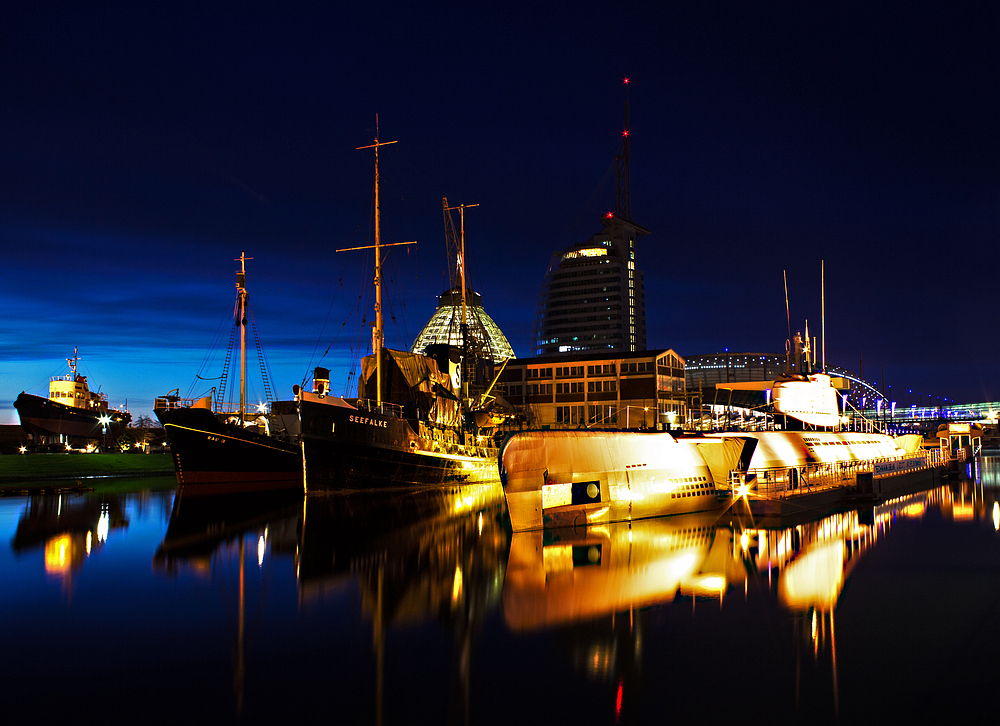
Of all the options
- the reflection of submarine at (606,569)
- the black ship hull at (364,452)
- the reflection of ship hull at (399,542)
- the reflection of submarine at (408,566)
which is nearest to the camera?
the reflection of submarine at (408,566)

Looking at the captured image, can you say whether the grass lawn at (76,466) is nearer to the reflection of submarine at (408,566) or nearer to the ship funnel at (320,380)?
the ship funnel at (320,380)

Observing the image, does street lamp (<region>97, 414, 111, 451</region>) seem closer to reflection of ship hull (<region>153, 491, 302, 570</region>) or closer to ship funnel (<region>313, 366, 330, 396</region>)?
reflection of ship hull (<region>153, 491, 302, 570</region>)

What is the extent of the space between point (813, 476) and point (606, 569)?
25.5m

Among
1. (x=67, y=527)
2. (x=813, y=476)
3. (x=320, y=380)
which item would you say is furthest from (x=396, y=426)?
(x=813, y=476)

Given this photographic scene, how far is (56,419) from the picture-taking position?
89.7 meters

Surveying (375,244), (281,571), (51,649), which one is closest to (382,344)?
(375,244)

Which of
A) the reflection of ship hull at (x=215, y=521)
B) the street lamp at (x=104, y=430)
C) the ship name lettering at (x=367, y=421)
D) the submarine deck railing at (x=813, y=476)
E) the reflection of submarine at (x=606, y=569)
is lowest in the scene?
the reflection of ship hull at (x=215, y=521)

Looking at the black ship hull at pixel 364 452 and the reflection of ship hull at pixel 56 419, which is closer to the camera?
the black ship hull at pixel 364 452

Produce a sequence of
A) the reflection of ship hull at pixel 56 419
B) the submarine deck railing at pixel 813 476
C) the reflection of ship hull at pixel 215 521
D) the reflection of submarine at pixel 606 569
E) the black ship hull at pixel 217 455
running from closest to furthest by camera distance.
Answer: the reflection of submarine at pixel 606 569 < the reflection of ship hull at pixel 215 521 < the submarine deck railing at pixel 813 476 < the black ship hull at pixel 217 455 < the reflection of ship hull at pixel 56 419

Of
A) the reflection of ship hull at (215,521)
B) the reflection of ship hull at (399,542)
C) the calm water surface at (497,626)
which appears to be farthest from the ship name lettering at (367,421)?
the calm water surface at (497,626)

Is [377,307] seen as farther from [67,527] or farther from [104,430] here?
[104,430]

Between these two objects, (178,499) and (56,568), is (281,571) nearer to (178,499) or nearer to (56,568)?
(56,568)

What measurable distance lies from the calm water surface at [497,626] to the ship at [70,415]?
63516 mm

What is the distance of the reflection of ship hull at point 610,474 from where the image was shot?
32156 millimetres
